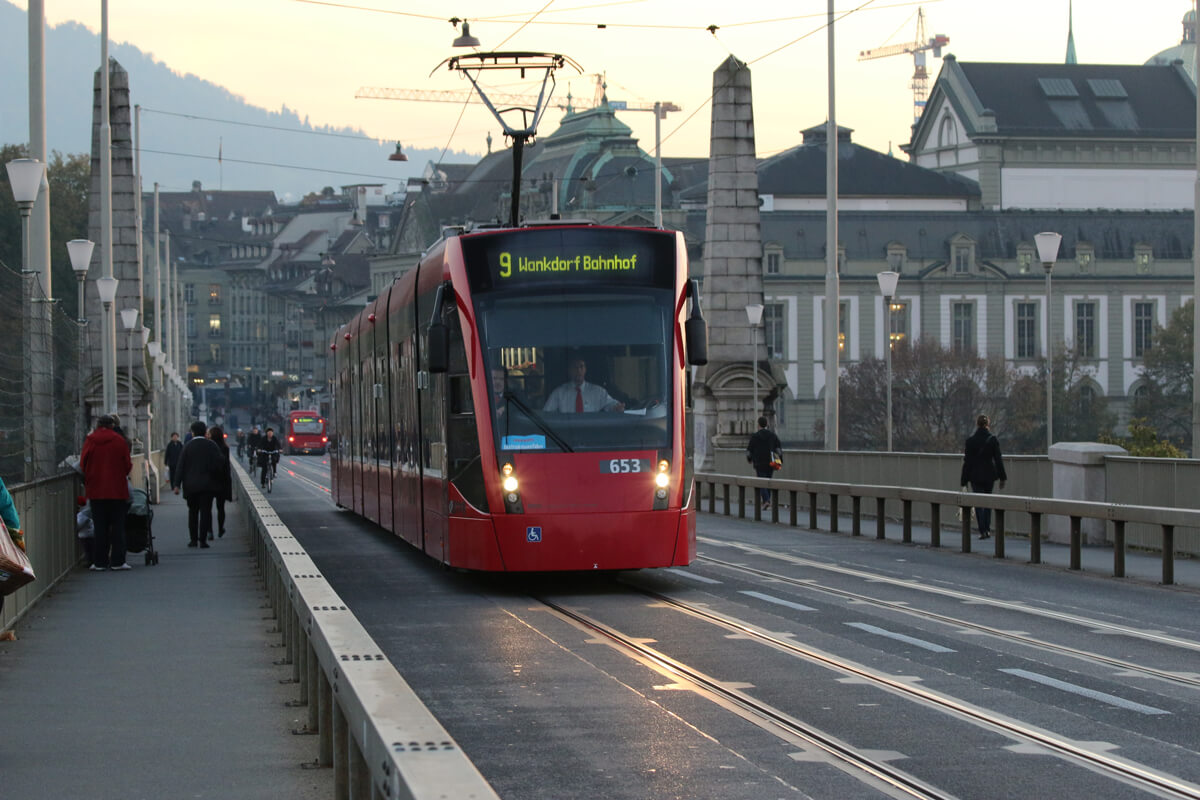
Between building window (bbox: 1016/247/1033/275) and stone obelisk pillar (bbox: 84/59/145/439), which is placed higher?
building window (bbox: 1016/247/1033/275)

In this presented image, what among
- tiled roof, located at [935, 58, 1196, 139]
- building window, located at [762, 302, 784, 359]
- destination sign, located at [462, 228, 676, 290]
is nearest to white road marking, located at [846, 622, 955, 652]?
destination sign, located at [462, 228, 676, 290]

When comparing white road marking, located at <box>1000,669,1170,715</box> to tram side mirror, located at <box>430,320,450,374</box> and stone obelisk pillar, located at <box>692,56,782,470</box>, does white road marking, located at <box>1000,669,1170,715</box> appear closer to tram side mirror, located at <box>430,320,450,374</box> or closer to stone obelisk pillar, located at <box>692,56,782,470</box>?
tram side mirror, located at <box>430,320,450,374</box>

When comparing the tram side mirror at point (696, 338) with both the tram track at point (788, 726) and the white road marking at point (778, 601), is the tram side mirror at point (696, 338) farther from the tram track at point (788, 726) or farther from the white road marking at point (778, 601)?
the tram track at point (788, 726)

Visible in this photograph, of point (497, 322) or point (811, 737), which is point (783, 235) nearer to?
point (497, 322)

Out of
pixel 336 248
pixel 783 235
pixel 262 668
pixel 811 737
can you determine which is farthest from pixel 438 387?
pixel 336 248

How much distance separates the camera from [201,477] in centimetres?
2538

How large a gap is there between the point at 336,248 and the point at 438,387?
583 feet

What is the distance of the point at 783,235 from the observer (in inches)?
4875

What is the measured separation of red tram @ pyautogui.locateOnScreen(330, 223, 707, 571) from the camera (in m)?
16.6

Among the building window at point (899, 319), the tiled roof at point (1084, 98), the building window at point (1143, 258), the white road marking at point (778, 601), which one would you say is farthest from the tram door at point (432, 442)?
the tiled roof at point (1084, 98)

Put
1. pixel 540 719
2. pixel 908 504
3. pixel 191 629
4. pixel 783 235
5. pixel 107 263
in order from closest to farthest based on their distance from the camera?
pixel 540 719
pixel 191 629
pixel 908 504
pixel 107 263
pixel 783 235

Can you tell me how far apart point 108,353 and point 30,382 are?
19.6m

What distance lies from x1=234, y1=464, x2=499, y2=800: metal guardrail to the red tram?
182 inches

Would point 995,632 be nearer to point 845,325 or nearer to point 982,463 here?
point 982,463
